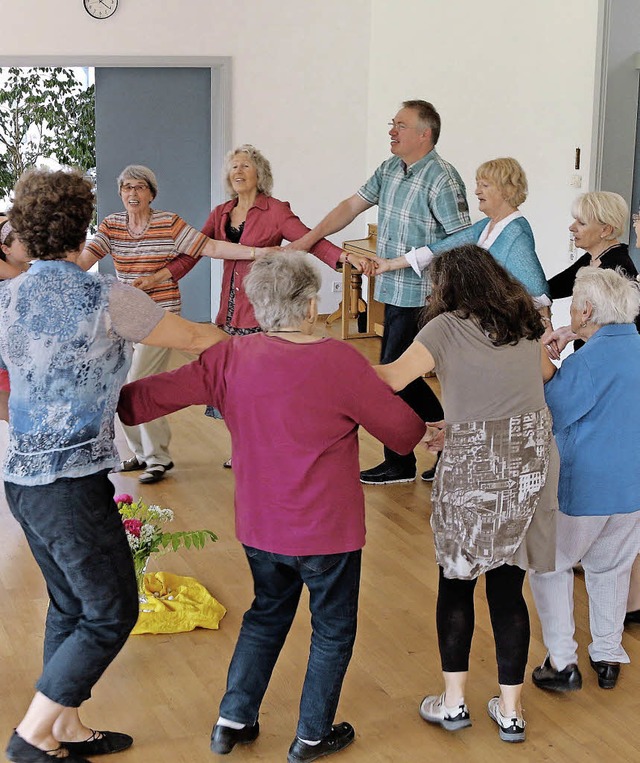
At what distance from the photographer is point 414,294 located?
5238 millimetres

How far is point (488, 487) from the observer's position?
285 centimetres

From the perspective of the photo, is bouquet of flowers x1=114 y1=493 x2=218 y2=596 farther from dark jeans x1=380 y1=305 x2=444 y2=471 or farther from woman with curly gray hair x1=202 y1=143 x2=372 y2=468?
dark jeans x1=380 y1=305 x2=444 y2=471

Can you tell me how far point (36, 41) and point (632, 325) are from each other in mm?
6895

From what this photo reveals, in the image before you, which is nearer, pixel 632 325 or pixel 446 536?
pixel 446 536

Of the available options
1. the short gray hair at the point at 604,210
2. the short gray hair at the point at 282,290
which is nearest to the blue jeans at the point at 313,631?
the short gray hair at the point at 282,290

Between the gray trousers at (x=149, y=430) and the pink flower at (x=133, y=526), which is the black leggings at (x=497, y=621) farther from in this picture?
the gray trousers at (x=149, y=430)

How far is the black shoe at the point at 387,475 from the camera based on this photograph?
5375mm

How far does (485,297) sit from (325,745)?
129 centimetres

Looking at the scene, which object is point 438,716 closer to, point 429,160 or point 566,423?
point 566,423

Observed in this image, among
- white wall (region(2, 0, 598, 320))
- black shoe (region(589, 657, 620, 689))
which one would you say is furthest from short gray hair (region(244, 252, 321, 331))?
white wall (region(2, 0, 598, 320))

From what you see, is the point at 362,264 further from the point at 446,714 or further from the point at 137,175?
the point at 446,714

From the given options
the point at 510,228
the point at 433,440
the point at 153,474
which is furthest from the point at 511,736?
the point at 153,474

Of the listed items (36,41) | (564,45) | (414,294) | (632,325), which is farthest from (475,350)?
(36,41)

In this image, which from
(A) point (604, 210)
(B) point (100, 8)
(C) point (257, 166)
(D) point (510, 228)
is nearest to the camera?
(A) point (604, 210)
